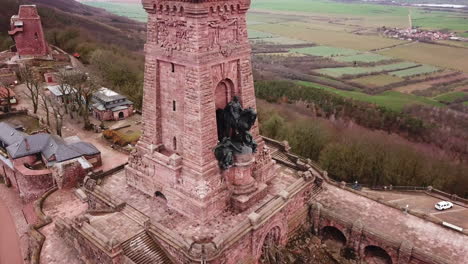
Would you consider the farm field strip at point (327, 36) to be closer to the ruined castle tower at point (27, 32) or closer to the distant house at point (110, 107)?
the distant house at point (110, 107)

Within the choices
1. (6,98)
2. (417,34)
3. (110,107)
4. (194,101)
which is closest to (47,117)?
(110,107)

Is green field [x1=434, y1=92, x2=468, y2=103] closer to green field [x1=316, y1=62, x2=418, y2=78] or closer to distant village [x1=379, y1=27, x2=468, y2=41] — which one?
green field [x1=316, y1=62, x2=418, y2=78]

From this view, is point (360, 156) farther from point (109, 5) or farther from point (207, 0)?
point (109, 5)

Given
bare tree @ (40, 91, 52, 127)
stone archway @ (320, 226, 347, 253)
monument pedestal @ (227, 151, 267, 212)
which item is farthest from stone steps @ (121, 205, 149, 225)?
bare tree @ (40, 91, 52, 127)

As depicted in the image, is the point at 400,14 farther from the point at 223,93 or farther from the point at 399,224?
the point at 223,93

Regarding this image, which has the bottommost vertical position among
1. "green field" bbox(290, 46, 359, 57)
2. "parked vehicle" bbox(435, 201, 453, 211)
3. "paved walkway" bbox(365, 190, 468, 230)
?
"paved walkway" bbox(365, 190, 468, 230)

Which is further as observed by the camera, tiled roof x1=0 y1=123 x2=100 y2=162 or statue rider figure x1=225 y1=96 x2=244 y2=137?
tiled roof x1=0 y1=123 x2=100 y2=162

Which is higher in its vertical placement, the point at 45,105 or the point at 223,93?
the point at 223,93

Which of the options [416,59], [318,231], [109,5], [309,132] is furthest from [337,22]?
[318,231]
